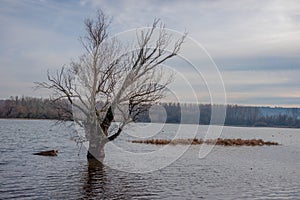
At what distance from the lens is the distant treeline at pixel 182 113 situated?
27125 mm

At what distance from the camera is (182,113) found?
26234 millimetres

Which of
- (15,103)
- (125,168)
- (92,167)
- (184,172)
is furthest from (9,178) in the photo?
(15,103)

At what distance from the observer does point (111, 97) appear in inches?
1066

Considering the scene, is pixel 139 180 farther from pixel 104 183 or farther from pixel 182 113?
pixel 182 113

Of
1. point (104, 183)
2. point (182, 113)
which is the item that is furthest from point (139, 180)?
point (182, 113)

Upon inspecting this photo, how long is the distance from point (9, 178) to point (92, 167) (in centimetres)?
649

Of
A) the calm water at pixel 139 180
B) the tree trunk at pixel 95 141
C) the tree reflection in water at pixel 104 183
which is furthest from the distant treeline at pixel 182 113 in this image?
the tree reflection in water at pixel 104 183

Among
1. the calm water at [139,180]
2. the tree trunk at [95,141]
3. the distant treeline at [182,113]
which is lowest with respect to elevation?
the calm water at [139,180]

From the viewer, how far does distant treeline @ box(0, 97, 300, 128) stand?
27125 millimetres

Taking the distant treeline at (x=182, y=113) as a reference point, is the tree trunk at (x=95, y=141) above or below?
below

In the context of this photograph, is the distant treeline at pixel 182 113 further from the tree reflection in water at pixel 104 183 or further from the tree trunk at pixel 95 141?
the tree reflection in water at pixel 104 183

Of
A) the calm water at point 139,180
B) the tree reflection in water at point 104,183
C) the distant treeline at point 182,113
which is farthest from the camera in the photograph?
the distant treeline at point 182,113

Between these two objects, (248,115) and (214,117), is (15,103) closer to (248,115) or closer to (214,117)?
(248,115)

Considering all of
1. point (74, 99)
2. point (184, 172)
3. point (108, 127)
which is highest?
point (74, 99)
